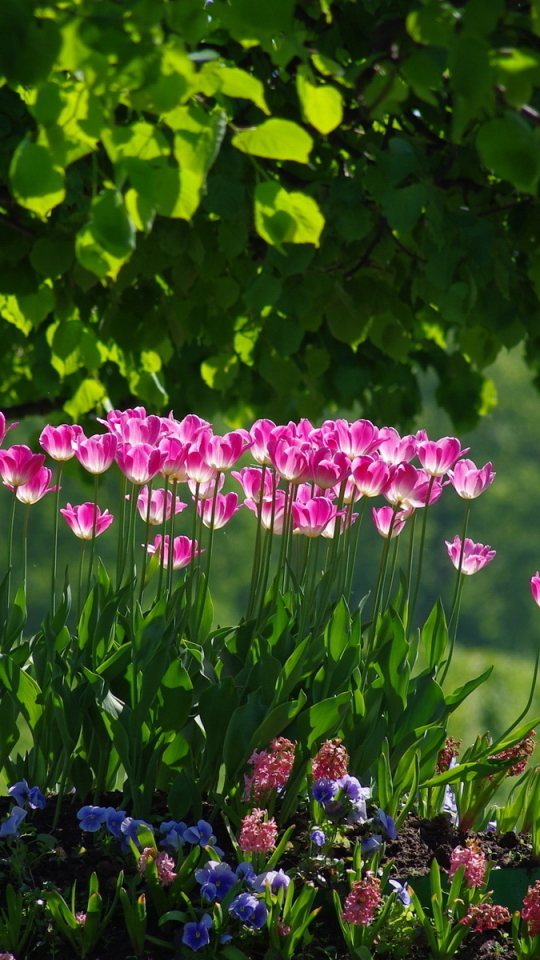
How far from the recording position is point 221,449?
82.0 inches

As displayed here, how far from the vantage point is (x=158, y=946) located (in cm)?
174

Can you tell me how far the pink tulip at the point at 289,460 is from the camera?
6.75 ft

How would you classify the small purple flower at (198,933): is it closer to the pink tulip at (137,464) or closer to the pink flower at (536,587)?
the pink tulip at (137,464)

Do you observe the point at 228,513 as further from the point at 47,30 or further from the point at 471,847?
the point at 47,30

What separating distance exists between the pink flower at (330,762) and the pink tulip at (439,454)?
633mm

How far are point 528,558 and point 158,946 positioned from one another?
879 inches

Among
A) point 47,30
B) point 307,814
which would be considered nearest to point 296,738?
point 307,814

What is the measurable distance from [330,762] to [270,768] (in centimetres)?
13

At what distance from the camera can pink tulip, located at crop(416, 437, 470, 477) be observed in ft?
6.97

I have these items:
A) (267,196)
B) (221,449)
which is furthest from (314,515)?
(267,196)

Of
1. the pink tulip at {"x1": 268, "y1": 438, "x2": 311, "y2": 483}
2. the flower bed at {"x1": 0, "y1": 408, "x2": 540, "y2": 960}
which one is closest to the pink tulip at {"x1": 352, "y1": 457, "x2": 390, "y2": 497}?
the flower bed at {"x1": 0, "y1": 408, "x2": 540, "y2": 960}

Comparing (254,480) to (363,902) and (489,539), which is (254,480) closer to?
(363,902)

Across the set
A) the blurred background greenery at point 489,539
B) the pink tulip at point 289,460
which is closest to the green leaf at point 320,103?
the pink tulip at point 289,460

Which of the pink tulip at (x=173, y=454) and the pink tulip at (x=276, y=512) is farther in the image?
the pink tulip at (x=276, y=512)
